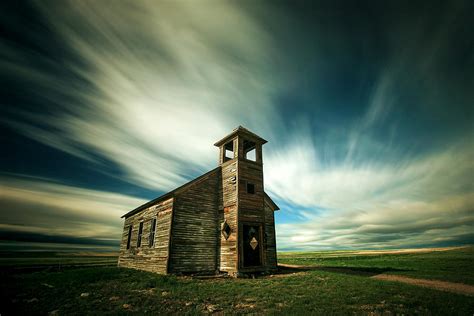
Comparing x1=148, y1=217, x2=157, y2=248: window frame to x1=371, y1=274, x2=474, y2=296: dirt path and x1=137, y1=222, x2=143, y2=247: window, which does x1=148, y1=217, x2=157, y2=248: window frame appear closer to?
x1=137, y1=222, x2=143, y2=247: window

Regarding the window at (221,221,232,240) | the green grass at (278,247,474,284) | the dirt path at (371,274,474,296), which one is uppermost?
the window at (221,221,232,240)

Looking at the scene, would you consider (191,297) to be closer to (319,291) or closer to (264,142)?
(319,291)

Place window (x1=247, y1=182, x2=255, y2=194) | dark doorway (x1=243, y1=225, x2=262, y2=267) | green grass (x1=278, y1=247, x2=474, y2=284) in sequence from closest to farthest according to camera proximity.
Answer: green grass (x1=278, y1=247, x2=474, y2=284) → dark doorway (x1=243, y1=225, x2=262, y2=267) → window (x1=247, y1=182, x2=255, y2=194)

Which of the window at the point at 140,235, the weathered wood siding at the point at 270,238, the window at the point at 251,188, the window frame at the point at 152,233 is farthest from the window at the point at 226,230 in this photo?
the window at the point at 140,235

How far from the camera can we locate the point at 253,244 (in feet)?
51.8

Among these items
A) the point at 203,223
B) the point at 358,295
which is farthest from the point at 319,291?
the point at 203,223

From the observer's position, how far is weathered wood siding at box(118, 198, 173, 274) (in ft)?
48.1

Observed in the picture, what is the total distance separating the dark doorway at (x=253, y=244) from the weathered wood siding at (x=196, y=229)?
234 cm

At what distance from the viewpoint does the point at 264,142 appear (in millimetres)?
18391


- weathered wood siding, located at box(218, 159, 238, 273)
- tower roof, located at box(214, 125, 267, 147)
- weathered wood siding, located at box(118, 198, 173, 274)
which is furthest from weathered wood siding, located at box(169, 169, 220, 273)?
tower roof, located at box(214, 125, 267, 147)

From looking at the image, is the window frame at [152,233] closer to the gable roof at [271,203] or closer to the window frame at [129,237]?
the window frame at [129,237]

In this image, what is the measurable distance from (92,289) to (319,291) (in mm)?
10376

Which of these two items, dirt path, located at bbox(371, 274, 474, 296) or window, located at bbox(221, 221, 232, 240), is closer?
dirt path, located at bbox(371, 274, 474, 296)

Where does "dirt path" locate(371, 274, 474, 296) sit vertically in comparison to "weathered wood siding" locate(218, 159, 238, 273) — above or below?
below
